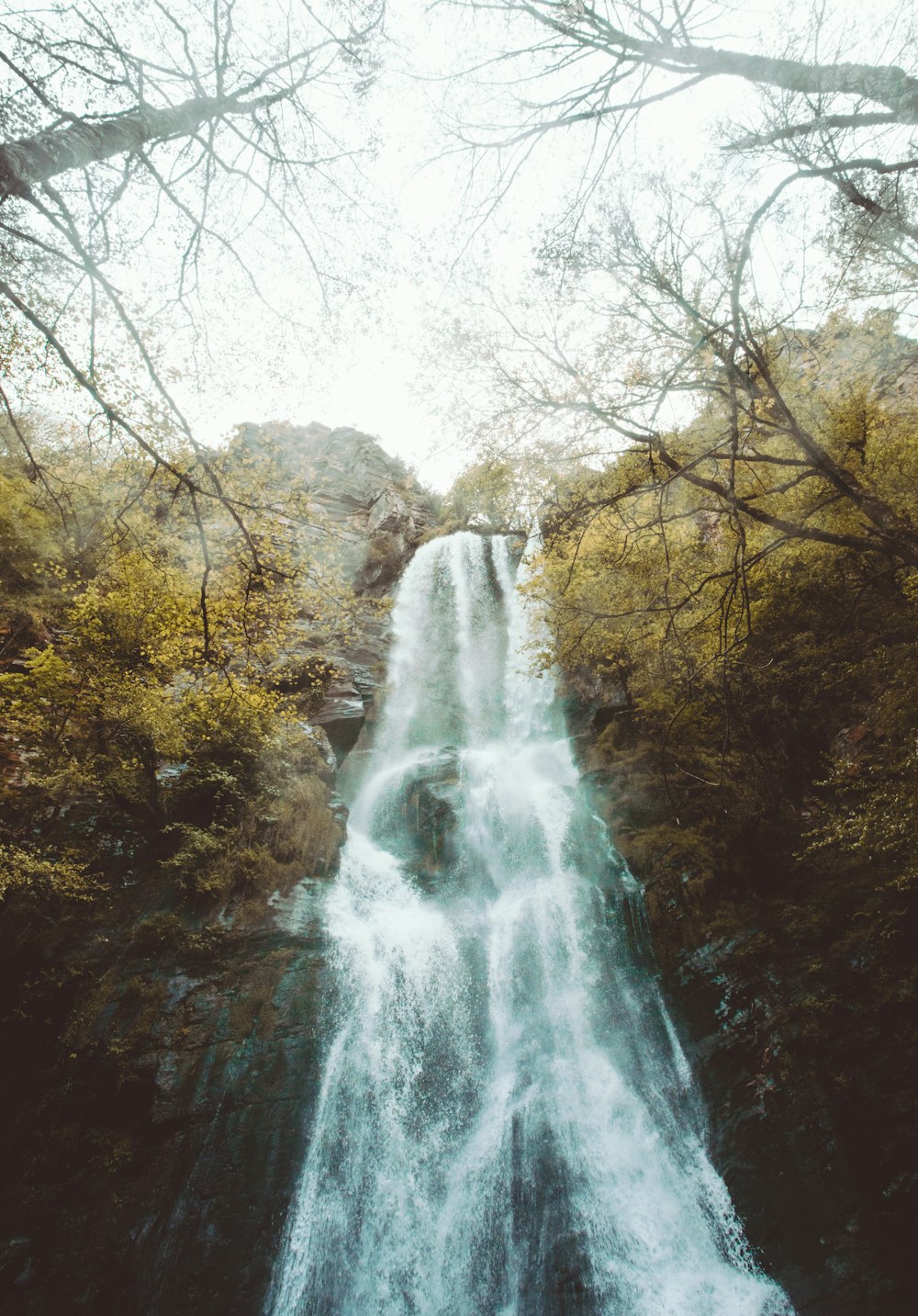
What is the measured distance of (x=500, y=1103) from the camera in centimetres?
588

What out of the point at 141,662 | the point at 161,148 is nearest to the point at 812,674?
the point at 161,148

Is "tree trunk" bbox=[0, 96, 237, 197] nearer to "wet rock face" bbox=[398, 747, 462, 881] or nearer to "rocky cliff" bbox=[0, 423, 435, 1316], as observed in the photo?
"rocky cliff" bbox=[0, 423, 435, 1316]

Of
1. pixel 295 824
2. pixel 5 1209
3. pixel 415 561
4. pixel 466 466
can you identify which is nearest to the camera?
pixel 5 1209

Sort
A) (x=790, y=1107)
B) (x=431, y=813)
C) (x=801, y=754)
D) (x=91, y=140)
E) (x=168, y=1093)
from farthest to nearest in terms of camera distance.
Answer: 1. (x=431, y=813)
2. (x=801, y=754)
3. (x=168, y=1093)
4. (x=790, y=1107)
5. (x=91, y=140)

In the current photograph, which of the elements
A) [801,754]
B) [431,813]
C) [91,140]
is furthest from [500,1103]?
[91,140]

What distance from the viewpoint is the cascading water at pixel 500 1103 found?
4668 mm

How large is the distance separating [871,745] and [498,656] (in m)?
10.5

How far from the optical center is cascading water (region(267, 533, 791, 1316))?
4668 millimetres

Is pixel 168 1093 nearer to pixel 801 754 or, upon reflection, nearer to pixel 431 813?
pixel 431 813

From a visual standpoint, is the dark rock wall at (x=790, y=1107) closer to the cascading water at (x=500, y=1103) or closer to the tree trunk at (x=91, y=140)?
the cascading water at (x=500, y=1103)

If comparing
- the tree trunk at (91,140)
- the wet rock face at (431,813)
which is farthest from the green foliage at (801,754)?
the tree trunk at (91,140)

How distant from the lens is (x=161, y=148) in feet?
10.8

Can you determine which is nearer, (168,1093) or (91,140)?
(91,140)

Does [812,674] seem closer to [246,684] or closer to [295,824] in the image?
[295,824]
